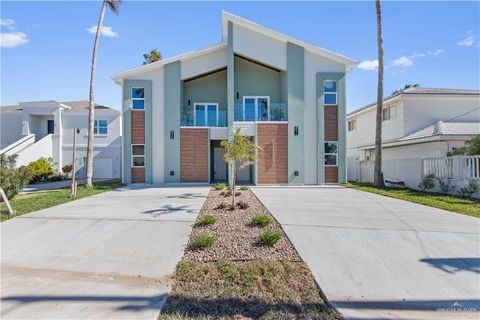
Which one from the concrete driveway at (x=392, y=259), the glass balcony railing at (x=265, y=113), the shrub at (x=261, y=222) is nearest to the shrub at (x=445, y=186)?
the concrete driveway at (x=392, y=259)

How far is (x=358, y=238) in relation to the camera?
21.3ft

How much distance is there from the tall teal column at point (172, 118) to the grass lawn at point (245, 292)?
13.5m

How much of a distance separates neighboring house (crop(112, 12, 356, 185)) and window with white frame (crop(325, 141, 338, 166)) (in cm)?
6

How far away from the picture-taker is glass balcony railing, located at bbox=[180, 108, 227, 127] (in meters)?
18.6

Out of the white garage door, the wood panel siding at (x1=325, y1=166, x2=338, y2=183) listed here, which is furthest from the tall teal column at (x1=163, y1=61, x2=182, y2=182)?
the white garage door

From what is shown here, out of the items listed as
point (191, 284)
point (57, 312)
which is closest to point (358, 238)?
point (191, 284)

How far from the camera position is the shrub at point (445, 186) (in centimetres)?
1350

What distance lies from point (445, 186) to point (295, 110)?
8.84 m

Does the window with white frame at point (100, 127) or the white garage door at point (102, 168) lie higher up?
the window with white frame at point (100, 127)

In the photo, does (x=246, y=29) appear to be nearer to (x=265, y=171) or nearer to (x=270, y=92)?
(x=270, y=92)

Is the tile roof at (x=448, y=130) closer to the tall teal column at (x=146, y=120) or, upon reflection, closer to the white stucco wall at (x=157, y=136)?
the white stucco wall at (x=157, y=136)

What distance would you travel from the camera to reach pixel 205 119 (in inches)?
741

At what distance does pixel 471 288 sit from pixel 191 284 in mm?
4469

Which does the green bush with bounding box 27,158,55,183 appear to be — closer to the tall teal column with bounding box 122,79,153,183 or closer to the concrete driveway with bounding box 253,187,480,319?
the tall teal column with bounding box 122,79,153,183
